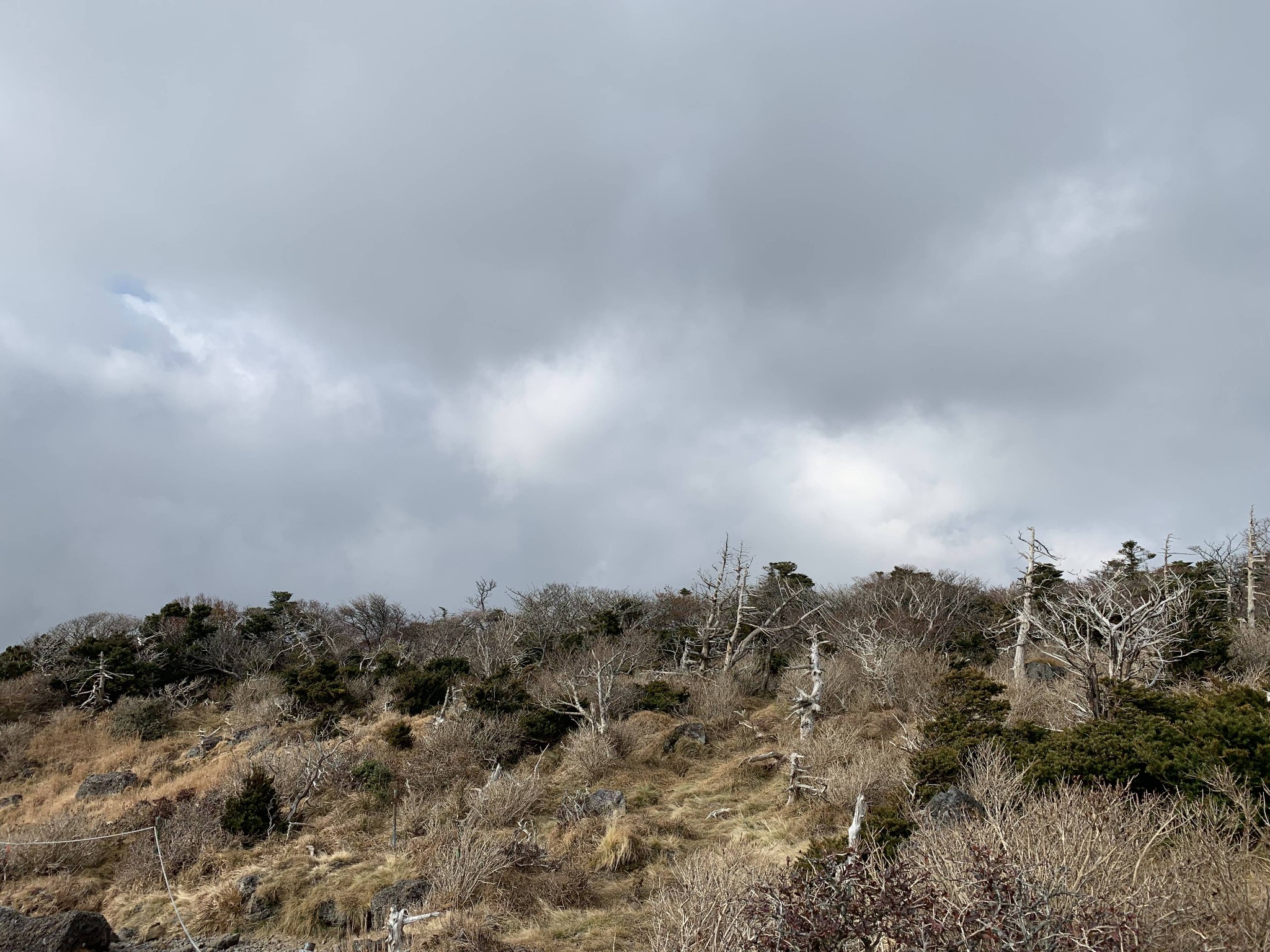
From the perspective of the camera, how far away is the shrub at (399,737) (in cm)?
1805

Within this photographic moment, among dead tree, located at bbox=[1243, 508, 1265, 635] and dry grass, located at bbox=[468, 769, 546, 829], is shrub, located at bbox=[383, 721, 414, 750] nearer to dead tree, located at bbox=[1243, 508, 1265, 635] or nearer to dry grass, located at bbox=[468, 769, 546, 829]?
dry grass, located at bbox=[468, 769, 546, 829]

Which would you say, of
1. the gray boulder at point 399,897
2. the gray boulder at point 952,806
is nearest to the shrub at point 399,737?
the gray boulder at point 399,897

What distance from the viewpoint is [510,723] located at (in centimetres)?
1798

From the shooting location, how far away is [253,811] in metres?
13.2

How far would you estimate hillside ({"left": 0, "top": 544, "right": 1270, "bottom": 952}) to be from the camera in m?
4.40

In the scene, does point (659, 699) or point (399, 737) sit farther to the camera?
point (659, 699)

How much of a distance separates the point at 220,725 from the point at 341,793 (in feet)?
44.7

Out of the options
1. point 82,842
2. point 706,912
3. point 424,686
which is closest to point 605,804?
point 706,912

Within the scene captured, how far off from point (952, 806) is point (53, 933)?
1210 centimetres

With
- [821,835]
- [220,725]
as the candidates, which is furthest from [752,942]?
[220,725]

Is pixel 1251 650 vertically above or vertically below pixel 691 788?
above

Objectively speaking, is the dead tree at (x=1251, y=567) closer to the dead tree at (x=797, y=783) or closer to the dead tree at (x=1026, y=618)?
the dead tree at (x=1026, y=618)

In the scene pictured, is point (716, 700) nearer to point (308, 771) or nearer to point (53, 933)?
point (308, 771)

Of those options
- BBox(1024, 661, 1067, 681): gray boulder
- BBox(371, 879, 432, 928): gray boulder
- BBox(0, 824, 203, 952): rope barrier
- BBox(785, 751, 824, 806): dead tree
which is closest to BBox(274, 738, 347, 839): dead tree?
BBox(0, 824, 203, 952): rope barrier
